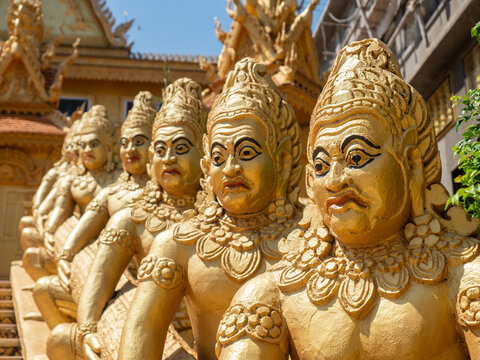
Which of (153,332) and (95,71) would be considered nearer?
(153,332)

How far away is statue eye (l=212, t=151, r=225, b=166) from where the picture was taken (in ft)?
12.2

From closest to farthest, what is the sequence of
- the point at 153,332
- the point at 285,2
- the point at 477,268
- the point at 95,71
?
the point at 477,268 → the point at 153,332 → the point at 285,2 → the point at 95,71

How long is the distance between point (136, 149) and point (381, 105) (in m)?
3.63

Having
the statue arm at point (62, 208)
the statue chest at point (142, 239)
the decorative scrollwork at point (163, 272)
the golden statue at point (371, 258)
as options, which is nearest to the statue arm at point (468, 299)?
the golden statue at point (371, 258)

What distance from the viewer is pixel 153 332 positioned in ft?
12.4

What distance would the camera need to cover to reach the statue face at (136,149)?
6.10 m

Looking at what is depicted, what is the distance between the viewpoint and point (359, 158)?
2797 millimetres

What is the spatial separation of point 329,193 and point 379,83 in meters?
0.58

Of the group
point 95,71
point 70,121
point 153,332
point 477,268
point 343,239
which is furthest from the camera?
point 95,71

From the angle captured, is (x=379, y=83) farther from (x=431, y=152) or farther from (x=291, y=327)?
(x=291, y=327)

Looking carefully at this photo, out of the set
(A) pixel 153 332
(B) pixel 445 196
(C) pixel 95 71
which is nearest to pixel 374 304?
(B) pixel 445 196

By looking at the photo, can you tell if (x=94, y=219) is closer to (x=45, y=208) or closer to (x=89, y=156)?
(x=89, y=156)

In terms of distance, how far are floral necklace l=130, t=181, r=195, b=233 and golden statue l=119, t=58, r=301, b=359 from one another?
105 centimetres

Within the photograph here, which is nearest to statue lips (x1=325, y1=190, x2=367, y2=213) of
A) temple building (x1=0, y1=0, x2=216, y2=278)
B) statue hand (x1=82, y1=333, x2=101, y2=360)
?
statue hand (x1=82, y1=333, x2=101, y2=360)
